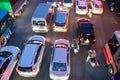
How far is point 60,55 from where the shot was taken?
546 inches

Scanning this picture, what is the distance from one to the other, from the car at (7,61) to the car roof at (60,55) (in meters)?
3.81

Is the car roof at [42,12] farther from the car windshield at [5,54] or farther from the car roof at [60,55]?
the car windshield at [5,54]

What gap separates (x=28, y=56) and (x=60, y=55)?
286 cm

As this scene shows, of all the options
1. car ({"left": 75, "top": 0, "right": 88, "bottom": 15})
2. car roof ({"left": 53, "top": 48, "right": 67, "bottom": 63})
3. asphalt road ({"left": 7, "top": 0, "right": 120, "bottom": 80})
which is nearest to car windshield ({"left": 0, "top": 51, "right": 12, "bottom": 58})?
asphalt road ({"left": 7, "top": 0, "right": 120, "bottom": 80})

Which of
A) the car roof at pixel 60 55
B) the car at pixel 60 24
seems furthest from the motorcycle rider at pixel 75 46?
the car at pixel 60 24

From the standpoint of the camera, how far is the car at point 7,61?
498 inches

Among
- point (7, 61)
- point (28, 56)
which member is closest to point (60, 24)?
point (28, 56)

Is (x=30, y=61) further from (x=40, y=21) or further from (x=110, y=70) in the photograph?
(x=110, y=70)

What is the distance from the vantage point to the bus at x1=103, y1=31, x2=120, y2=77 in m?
12.8

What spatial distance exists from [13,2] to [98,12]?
12.5 metres

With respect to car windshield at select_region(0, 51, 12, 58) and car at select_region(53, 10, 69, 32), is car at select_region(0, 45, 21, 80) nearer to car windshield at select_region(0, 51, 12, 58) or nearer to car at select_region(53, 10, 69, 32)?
car windshield at select_region(0, 51, 12, 58)

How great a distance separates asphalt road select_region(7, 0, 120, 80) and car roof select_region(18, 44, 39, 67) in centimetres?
153

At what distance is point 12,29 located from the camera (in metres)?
19.3

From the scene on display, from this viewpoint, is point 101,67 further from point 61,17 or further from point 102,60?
point 61,17
